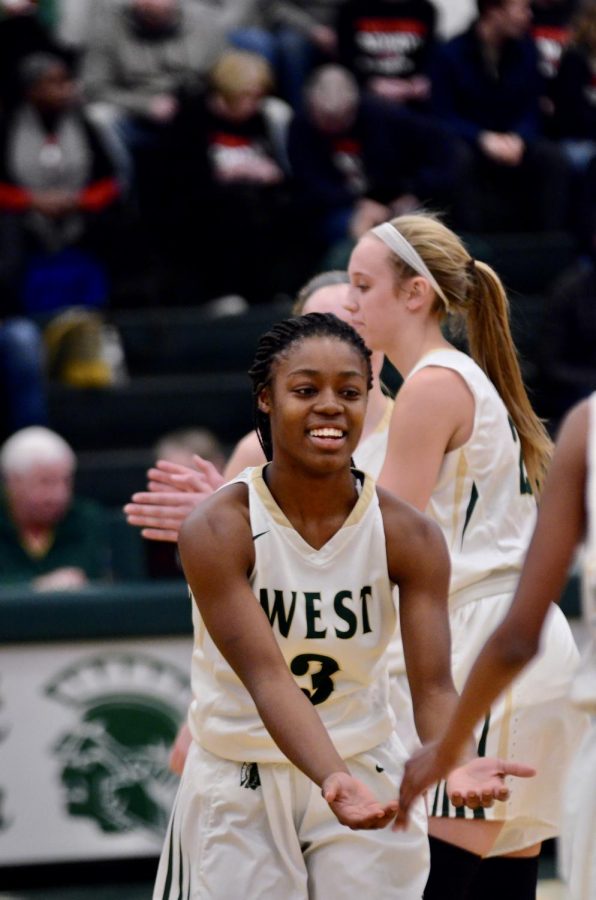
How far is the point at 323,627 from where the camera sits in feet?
11.1

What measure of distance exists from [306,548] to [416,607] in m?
0.24

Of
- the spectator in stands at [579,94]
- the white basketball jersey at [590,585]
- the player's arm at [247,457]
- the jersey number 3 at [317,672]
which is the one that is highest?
the spectator in stands at [579,94]

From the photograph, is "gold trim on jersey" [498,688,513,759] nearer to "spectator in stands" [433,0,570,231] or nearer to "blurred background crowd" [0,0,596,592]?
"blurred background crowd" [0,0,596,592]

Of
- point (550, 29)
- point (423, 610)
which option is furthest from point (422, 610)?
Answer: point (550, 29)

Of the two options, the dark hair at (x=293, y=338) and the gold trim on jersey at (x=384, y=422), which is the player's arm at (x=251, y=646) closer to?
the dark hair at (x=293, y=338)

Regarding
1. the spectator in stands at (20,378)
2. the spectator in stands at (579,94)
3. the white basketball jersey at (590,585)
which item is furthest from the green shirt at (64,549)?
the white basketball jersey at (590,585)

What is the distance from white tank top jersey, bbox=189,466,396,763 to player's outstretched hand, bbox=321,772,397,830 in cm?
30

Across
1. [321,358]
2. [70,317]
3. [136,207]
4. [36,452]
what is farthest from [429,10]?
[321,358]

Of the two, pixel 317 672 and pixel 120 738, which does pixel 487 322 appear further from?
pixel 120 738

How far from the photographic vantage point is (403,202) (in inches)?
390

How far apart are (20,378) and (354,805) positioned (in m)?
6.02

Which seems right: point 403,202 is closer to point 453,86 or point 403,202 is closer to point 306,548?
point 453,86

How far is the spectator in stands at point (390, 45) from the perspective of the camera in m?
10.5

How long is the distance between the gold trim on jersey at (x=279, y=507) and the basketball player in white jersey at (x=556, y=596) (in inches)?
24.0
